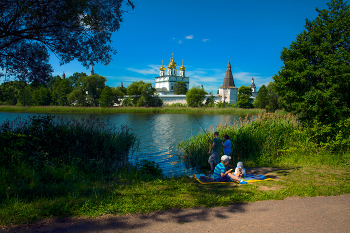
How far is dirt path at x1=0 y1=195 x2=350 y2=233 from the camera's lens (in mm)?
3166

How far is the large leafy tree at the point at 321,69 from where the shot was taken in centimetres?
759

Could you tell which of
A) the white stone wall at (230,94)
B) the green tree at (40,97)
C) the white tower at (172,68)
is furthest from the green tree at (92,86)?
the white tower at (172,68)

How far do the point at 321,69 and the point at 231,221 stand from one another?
21.6 ft

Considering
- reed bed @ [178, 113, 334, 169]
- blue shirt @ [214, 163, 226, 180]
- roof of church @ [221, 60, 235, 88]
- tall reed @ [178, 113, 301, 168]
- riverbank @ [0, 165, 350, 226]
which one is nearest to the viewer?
riverbank @ [0, 165, 350, 226]

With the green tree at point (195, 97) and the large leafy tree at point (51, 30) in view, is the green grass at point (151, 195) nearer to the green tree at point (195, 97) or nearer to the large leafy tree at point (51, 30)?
the large leafy tree at point (51, 30)

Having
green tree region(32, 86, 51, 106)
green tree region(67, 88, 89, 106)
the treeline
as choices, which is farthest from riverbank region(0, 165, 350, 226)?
green tree region(32, 86, 51, 106)

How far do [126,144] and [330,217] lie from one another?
21.0 feet

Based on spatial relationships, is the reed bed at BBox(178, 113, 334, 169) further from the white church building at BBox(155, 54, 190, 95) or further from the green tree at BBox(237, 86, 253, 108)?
the white church building at BBox(155, 54, 190, 95)

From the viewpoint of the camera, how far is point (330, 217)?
11.6 feet

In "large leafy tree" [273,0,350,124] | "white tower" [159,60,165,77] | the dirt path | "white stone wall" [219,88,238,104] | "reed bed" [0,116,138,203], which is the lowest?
the dirt path

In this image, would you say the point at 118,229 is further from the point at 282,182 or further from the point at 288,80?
the point at 288,80

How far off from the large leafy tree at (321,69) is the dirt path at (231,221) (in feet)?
15.3

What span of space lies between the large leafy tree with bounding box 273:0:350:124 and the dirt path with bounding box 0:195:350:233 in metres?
4.65

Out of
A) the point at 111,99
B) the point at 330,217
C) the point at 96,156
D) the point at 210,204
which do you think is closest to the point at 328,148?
the point at 330,217
